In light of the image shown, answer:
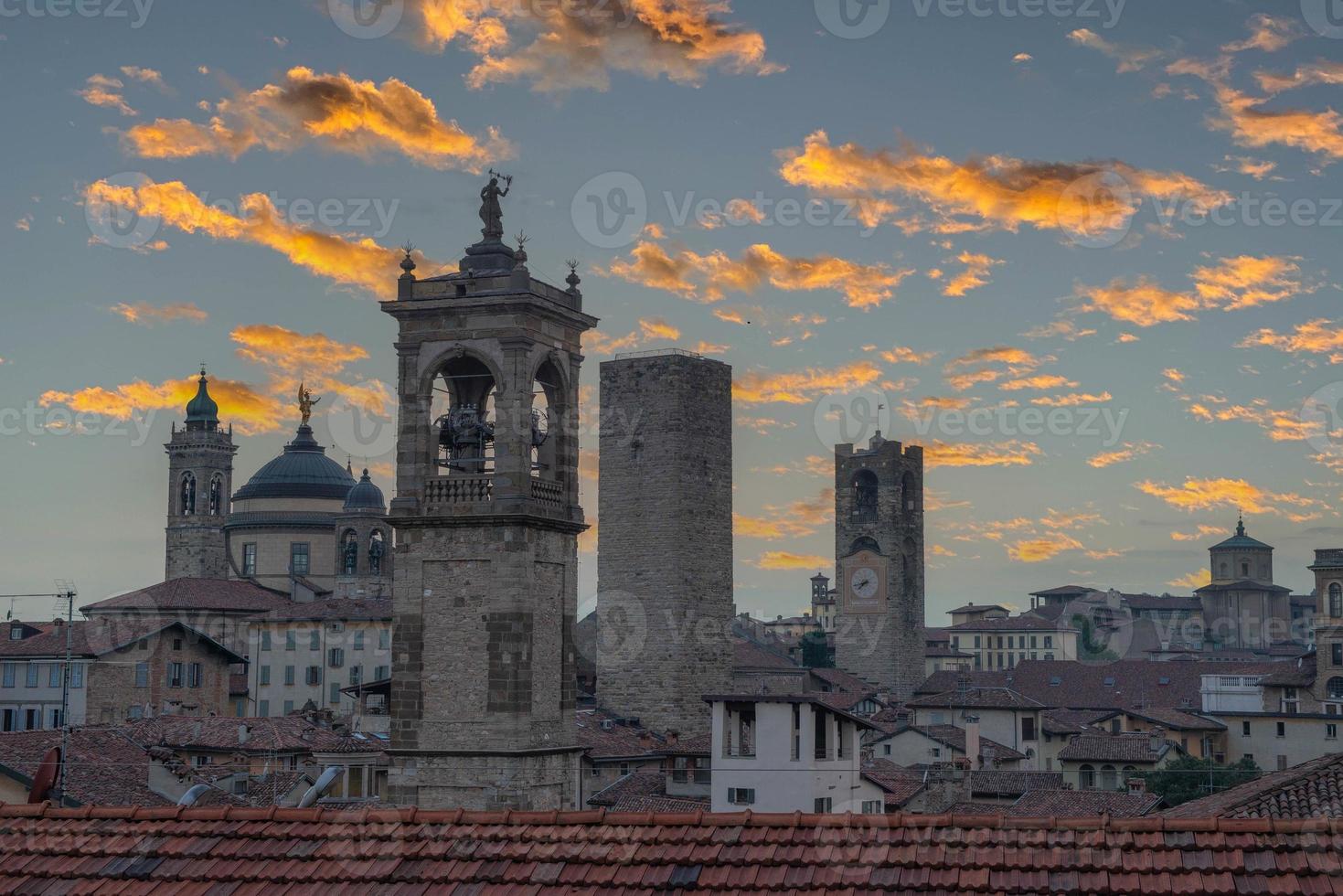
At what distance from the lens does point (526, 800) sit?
105 ft

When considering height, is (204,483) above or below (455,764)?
above

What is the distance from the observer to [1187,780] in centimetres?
6275

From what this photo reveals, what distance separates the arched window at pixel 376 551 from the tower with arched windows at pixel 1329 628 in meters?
52.4

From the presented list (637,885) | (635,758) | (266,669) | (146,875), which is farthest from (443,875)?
(266,669)

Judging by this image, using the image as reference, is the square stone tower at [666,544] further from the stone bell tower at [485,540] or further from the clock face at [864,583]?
the clock face at [864,583]

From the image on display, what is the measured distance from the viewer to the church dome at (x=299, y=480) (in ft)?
359

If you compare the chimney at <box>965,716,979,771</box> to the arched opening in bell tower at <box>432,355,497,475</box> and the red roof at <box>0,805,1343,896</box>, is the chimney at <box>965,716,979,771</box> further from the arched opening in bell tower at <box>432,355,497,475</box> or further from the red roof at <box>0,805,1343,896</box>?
the red roof at <box>0,805,1343,896</box>

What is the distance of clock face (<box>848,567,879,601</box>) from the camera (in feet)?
392

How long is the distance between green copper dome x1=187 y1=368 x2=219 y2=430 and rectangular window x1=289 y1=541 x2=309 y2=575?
43.2 ft

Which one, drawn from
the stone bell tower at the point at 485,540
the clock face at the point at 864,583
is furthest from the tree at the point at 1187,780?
the clock face at the point at 864,583

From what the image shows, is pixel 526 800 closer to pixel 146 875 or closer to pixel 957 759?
pixel 146 875

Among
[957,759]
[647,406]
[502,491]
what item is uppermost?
[647,406]

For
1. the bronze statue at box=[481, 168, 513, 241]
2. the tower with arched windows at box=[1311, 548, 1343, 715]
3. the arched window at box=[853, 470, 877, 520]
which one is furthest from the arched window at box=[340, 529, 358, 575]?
the bronze statue at box=[481, 168, 513, 241]

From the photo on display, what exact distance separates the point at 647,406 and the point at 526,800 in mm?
44430
